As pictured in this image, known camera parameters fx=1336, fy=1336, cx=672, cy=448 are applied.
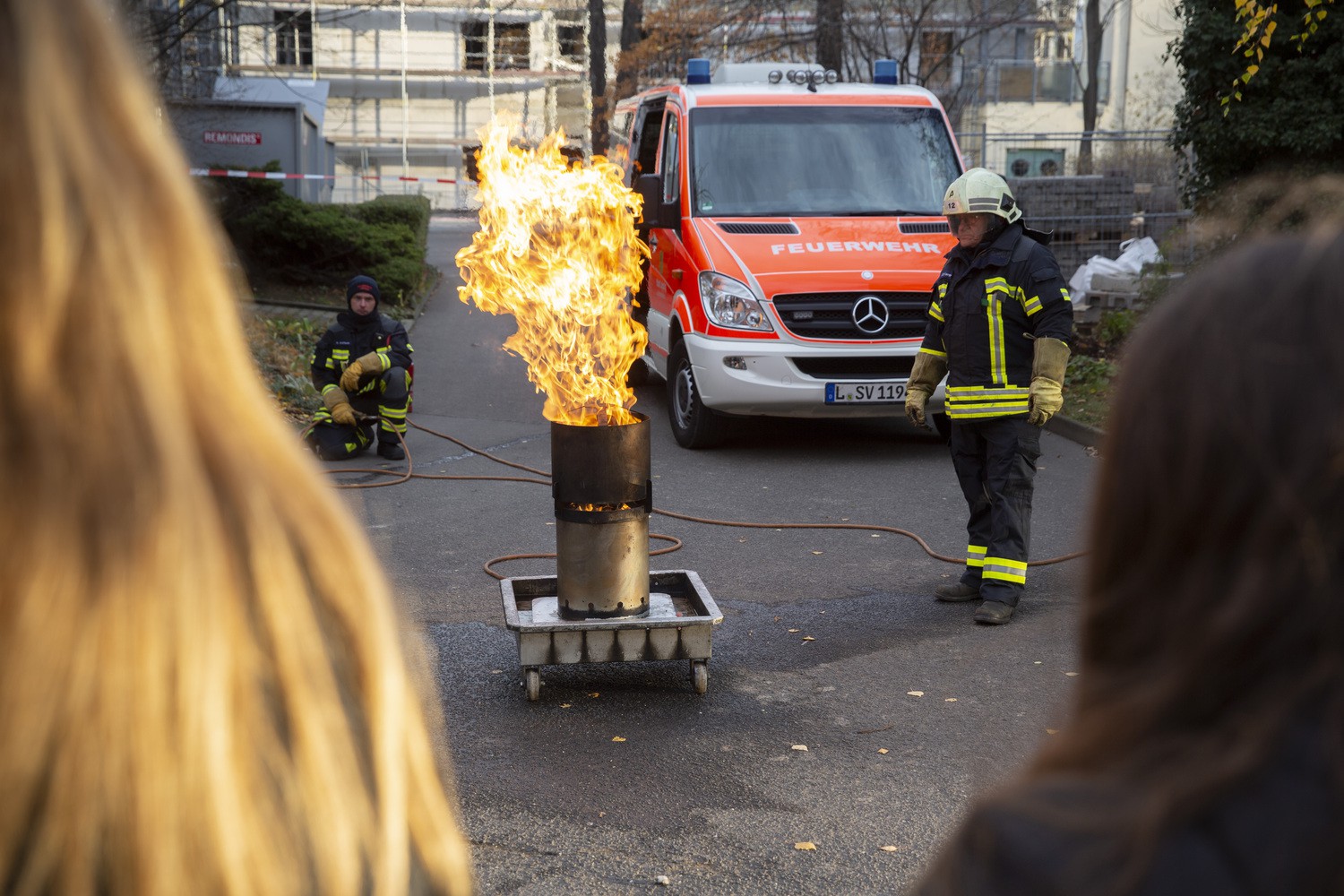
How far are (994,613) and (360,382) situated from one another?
19.2ft

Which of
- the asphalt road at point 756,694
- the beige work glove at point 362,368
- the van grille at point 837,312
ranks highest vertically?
the van grille at point 837,312

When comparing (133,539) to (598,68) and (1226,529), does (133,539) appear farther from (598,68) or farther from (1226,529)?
(598,68)

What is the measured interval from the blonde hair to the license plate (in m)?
9.47

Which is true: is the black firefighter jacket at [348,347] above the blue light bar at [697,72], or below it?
below

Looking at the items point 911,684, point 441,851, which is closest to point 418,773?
point 441,851

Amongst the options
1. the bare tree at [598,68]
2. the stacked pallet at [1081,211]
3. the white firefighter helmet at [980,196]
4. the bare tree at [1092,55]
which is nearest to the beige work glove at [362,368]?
the white firefighter helmet at [980,196]

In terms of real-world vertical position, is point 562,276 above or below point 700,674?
above

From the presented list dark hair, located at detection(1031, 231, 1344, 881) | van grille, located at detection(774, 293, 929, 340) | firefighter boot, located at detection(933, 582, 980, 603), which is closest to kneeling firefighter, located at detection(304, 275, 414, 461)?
van grille, located at detection(774, 293, 929, 340)

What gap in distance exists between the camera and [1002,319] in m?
6.58

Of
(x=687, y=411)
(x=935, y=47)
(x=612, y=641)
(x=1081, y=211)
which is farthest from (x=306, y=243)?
(x=612, y=641)

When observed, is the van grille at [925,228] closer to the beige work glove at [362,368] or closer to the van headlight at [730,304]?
the van headlight at [730,304]

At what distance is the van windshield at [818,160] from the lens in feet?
36.4

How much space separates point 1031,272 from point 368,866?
6.00 m

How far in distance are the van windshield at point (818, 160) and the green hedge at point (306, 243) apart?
870 cm
